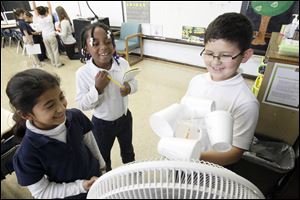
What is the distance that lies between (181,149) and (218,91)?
18.9 inches

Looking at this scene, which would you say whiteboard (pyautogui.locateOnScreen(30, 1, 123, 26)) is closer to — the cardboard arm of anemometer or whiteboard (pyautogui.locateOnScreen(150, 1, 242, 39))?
whiteboard (pyautogui.locateOnScreen(150, 1, 242, 39))

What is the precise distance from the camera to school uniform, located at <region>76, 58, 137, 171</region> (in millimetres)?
1148

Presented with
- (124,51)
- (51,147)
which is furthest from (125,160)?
(124,51)

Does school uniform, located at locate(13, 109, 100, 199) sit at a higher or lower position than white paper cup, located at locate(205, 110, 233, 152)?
lower

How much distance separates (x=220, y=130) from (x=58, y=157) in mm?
682

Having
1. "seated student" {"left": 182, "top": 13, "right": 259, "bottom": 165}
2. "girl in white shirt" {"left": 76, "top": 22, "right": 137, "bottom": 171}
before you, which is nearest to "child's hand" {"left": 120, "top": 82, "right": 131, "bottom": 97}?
"girl in white shirt" {"left": 76, "top": 22, "right": 137, "bottom": 171}

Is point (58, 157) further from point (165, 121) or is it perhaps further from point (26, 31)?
point (26, 31)

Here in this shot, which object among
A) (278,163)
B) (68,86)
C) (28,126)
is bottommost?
(68,86)

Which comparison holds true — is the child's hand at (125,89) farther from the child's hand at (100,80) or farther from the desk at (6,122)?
the desk at (6,122)

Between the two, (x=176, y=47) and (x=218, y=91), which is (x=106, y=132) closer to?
(x=218, y=91)

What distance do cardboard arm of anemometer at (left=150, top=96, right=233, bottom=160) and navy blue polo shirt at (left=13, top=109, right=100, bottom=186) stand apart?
1.82 ft

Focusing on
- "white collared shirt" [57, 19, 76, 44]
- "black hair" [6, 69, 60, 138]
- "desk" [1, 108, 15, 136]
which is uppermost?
"black hair" [6, 69, 60, 138]

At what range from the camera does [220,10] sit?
297 cm

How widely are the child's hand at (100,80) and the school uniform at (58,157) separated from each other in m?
0.20
